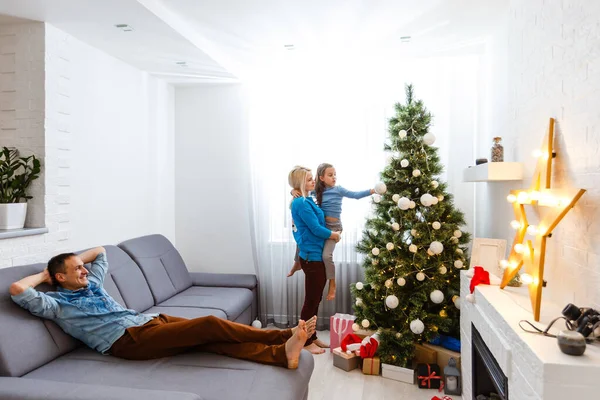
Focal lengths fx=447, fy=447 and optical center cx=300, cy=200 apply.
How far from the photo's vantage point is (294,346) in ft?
8.01

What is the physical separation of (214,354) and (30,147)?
6.09 feet

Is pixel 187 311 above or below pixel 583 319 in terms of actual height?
below

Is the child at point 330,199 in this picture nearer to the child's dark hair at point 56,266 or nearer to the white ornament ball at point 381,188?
the white ornament ball at point 381,188

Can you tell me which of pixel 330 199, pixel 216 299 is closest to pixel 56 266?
pixel 216 299

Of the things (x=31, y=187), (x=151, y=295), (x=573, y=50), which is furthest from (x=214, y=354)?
(x=573, y=50)

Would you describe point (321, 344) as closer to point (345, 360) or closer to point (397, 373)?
point (345, 360)

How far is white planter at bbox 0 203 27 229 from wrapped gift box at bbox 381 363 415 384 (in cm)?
266

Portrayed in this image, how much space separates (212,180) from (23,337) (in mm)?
2605

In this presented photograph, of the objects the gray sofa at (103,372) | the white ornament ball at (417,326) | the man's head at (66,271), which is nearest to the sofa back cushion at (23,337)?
the gray sofa at (103,372)

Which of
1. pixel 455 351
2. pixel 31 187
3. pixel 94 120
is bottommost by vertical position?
pixel 455 351

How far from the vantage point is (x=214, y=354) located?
2570 millimetres

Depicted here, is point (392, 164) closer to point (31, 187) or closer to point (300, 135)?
point (300, 135)

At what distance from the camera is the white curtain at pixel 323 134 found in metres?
4.22

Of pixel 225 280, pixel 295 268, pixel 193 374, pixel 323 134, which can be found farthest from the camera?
pixel 323 134
